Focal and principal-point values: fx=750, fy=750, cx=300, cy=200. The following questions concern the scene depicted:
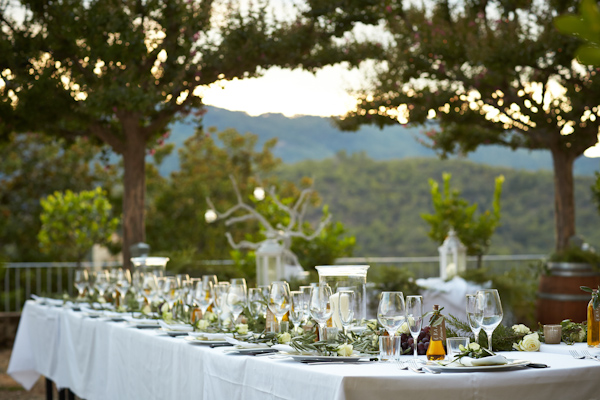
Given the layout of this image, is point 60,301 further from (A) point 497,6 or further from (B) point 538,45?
(A) point 497,6

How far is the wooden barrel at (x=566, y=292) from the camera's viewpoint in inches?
Result: 244

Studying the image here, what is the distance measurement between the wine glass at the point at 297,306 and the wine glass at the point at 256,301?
0.23 metres

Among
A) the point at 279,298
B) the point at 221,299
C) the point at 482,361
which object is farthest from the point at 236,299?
the point at 482,361

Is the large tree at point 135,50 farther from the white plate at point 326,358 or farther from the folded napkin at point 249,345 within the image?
the white plate at point 326,358

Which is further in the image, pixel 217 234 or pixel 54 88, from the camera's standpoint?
pixel 217 234

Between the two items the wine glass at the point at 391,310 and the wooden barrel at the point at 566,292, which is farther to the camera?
the wooden barrel at the point at 566,292

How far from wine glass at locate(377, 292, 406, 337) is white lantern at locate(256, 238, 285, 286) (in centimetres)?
400

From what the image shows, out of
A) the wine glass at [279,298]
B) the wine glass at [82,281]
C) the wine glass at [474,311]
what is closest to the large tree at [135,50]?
the wine glass at [82,281]

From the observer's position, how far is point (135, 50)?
19.7 feet

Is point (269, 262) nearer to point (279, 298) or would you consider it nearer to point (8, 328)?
point (279, 298)

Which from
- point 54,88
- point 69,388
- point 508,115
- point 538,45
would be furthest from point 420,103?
point 69,388

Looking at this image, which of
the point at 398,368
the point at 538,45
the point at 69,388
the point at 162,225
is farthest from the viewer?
the point at 162,225

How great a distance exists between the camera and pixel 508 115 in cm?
704

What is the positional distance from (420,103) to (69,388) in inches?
166
